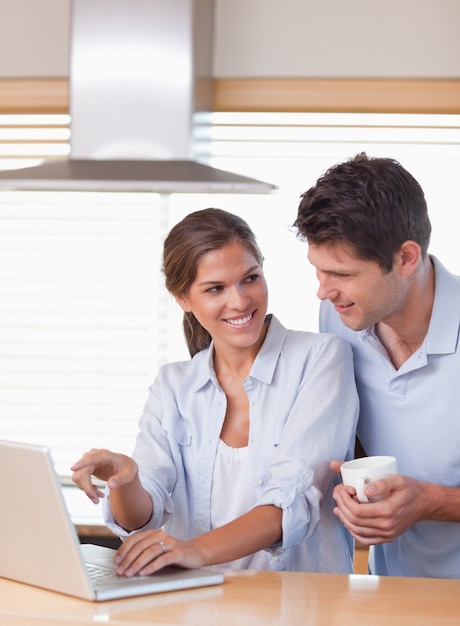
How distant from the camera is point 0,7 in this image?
10.5 ft

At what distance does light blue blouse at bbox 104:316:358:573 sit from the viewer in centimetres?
187

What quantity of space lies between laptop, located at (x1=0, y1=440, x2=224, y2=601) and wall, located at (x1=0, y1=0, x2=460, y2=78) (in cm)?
189

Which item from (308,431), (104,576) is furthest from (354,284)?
(104,576)

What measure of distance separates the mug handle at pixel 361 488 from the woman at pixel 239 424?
165 mm

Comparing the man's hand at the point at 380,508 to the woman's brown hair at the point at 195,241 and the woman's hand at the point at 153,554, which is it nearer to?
the woman's hand at the point at 153,554

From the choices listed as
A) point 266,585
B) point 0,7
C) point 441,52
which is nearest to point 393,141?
point 441,52

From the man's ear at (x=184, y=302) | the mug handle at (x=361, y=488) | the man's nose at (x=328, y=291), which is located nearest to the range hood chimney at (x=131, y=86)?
the man's ear at (x=184, y=302)

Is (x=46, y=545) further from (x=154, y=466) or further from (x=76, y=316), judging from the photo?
(x=76, y=316)

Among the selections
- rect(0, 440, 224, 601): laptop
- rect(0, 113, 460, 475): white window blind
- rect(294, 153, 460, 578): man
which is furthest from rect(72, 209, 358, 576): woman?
rect(0, 113, 460, 475): white window blind

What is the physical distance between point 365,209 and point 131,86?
0.68m

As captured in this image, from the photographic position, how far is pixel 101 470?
1801 mm

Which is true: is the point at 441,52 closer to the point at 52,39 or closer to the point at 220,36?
the point at 220,36

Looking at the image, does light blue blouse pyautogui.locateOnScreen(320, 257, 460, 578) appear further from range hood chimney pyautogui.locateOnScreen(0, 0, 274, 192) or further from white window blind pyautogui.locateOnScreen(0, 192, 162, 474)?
white window blind pyautogui.locateOnScreen(0, 192, 162, 474)

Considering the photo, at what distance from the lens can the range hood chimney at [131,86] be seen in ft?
7.12
